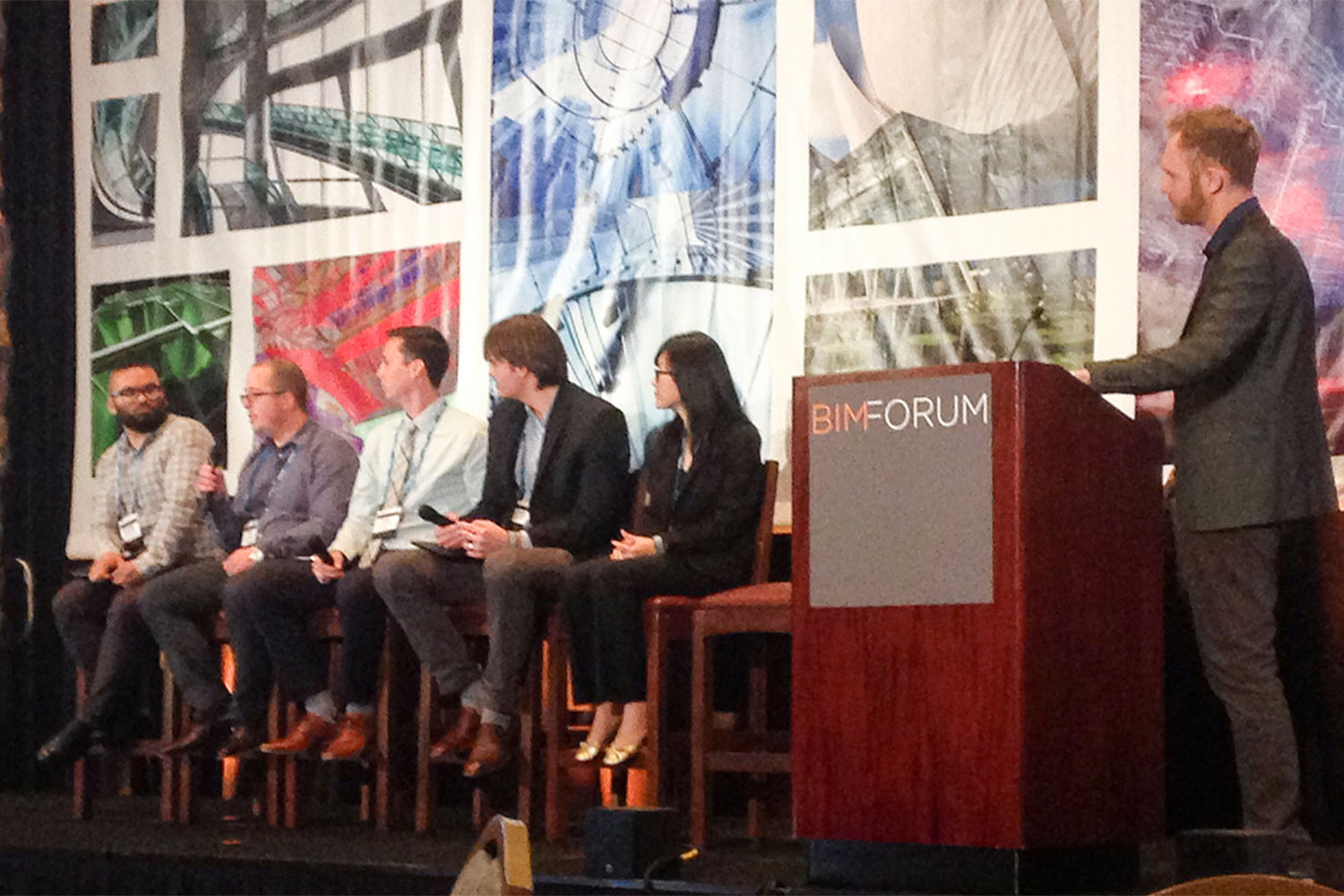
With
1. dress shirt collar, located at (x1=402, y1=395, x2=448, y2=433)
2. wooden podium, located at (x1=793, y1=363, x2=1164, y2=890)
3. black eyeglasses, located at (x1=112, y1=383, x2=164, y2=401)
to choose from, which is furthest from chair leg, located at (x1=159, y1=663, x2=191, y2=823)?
wooden podium, located at (x1=793, y1=363, x2=1164, y2=890)

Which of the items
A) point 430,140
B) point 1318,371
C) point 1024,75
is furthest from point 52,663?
point 1318,371

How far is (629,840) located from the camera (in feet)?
10.3

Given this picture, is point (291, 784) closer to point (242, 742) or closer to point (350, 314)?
point (242, 742)

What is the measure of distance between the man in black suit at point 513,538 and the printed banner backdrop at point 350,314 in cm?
45

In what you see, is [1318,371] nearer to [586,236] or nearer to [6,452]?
[586,236]

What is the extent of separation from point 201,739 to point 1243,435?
8.97ft

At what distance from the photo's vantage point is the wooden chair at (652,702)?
388cm

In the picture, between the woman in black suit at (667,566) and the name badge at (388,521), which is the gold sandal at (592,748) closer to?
the woman in black suit at (667,566)

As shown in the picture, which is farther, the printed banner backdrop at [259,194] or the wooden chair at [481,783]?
the printed banner backdrop at [259,194]

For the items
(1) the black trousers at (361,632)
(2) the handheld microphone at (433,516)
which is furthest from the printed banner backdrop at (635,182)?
(1) the black trousers at (361,632)

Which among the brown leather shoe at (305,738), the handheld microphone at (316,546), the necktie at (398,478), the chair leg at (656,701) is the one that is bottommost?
the brown leather shoe at (305,738)

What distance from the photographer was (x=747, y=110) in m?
4.54

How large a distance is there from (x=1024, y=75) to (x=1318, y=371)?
0.97 meters

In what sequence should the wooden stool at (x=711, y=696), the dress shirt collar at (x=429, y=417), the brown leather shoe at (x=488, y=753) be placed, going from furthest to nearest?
the dress shirt collar at (x=429, y=417) < the brown leather shoe at (x=488, y=753) < the wooden stool at (x=711, y=696)
